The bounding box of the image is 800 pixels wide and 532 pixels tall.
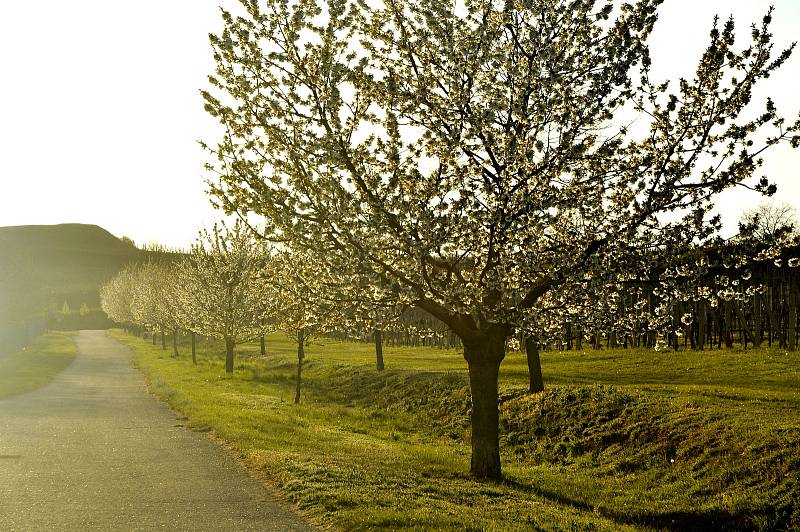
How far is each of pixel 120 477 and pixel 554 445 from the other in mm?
11412

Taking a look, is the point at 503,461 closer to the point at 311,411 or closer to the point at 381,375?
the point at 311,411

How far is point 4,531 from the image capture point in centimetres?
898

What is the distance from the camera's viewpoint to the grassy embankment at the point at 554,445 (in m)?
11.4

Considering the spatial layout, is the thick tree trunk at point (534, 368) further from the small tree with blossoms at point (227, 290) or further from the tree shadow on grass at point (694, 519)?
the small tree with blossoms at point (227, 290)

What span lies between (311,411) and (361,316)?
1273 cm

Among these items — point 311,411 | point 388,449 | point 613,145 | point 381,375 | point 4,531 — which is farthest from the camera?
point 381,375

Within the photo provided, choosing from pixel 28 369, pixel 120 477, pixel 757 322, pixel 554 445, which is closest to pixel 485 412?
pixel 554 445

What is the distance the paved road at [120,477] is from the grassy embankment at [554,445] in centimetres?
76

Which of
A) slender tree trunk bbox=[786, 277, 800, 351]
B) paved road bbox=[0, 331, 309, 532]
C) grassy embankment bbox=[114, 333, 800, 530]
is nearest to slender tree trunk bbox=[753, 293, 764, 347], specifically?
slender tree trunk bbox=[786, 277, 800, 351]

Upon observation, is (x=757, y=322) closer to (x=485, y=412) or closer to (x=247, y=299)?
(x=485, y=412)

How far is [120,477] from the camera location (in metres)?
12.7

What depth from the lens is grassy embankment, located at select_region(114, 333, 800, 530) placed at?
11.4 m

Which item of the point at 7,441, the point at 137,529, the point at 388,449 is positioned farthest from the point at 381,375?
the point at 137,529

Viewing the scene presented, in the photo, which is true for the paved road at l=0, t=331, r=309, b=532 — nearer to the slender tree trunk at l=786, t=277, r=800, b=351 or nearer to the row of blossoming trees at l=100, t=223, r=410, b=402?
the row of blossoming trees at l=100, t=223, r=410, b=402
